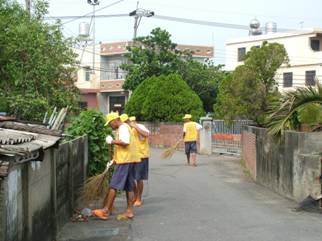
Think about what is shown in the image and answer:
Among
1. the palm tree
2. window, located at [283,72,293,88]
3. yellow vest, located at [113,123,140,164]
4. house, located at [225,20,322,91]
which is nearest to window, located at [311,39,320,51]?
house, located at [225,20,322,91]

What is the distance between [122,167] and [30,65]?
5.87m

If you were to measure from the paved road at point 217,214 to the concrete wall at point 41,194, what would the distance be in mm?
1244

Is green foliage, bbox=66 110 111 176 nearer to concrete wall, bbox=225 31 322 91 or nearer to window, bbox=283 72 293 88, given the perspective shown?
concrete wall, bbox=225 31 322 91

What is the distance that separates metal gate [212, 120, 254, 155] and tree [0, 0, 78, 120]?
1045 cm

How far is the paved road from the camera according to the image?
355 inches

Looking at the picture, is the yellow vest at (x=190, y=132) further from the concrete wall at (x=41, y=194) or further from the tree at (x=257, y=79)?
the concrete wall at (x=41, y=194)

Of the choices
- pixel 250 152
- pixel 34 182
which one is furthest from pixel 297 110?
pixel 34 182

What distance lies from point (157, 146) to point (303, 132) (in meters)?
21.5

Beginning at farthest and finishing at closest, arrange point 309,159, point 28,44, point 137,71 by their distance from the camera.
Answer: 1. point 137,71
2. point 28,44
3. point 309,159

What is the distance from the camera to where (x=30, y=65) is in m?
14.9

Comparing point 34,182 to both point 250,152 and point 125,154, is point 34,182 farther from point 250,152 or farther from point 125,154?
point 250,152

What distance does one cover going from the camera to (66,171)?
32.7 feet

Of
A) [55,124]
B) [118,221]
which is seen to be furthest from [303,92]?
[55,124]

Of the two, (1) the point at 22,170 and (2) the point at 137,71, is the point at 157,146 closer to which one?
(2) the point at 137,71
